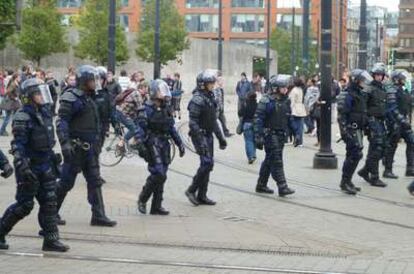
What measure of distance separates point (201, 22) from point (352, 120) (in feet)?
317

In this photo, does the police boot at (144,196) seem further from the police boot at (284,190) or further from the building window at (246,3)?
the building window at (246,3)

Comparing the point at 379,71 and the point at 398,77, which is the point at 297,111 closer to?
the point at 398,77

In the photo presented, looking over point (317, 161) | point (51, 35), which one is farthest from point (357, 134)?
point (51, 35)

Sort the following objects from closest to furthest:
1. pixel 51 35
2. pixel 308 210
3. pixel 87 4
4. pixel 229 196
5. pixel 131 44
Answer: pixel 308 210 → pixel 229 196 → pixel 51 35 → pixel 87 4 → pixel 131 44

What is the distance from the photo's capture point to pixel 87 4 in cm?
5869

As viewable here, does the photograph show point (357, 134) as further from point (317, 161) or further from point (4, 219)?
Result: point (4, 219)

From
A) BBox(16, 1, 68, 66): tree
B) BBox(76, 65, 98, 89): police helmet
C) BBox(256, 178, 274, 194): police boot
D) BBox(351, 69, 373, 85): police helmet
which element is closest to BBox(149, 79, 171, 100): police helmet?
BBox(76, 65, 98, 89): police helmet

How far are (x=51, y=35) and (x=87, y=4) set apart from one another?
8.02m

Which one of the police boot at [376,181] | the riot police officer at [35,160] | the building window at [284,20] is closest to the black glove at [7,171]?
the riot police officer at [35,160]

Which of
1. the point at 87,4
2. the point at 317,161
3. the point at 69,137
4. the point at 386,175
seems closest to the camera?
the point at 69,137

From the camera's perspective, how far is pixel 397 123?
15.6m

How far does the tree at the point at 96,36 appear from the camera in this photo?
54.7 meters

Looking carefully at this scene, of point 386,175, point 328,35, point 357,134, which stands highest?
point 328,35

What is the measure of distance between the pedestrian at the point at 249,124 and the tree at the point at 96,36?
36.5 meters
